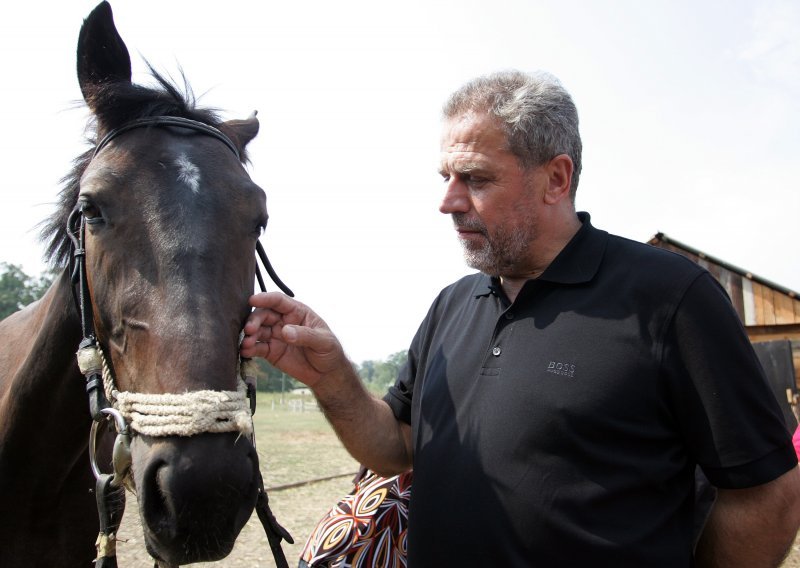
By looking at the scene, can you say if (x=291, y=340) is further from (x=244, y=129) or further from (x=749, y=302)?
(x=749, y=302)

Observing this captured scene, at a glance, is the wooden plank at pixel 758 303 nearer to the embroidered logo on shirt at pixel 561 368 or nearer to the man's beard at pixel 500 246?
the man's beard at pixel 500 246

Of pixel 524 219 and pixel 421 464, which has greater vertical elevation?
pixel 524 219

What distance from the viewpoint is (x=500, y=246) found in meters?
2.55

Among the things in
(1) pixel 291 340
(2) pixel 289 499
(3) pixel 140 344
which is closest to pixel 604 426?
(1) pixel 291 340

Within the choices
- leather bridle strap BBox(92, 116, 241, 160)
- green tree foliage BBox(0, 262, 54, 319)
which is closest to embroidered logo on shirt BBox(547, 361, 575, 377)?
leather bridle strap BBox(92, 116, 241, 160)

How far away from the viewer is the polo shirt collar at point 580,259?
7.77 feet

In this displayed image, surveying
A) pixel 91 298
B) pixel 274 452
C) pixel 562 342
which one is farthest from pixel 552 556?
pixel 274 452

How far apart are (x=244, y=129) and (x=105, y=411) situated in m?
1.73

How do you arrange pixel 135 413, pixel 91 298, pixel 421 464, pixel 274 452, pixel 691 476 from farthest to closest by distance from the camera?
pixel 274 452 < pixel 421 464 < pixel 91 298 < pixel 691 476 < pixel 135 413

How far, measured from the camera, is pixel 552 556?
6.70ft

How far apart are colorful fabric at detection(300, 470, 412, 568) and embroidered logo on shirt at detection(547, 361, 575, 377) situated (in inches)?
61.7

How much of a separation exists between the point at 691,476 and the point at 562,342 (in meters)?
0.67

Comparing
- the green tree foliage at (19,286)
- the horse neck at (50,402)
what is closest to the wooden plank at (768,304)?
the horse neck at (50,402)

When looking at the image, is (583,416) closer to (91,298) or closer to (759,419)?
(759,419)
